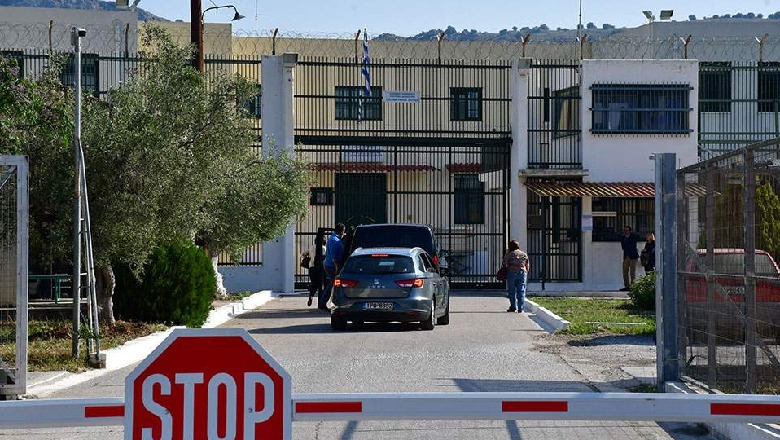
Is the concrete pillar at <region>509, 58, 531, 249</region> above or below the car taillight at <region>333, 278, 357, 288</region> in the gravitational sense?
above

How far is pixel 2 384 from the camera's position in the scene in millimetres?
13141

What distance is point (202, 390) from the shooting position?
5.85m

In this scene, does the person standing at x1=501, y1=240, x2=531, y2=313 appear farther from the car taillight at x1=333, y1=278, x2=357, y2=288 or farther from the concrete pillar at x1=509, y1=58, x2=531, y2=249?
the concrete pillar at x1=509, y1=58, x2=531, y2=249

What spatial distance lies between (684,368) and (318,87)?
3896 cm

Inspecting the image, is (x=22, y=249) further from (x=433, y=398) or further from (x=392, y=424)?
(x=433, y=398)

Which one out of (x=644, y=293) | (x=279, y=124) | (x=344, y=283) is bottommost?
(x=644, y=293)

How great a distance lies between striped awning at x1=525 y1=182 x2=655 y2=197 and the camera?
3492 cm

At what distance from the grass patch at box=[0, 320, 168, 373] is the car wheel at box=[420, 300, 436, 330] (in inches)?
185

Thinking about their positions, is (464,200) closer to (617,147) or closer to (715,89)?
(715,89)

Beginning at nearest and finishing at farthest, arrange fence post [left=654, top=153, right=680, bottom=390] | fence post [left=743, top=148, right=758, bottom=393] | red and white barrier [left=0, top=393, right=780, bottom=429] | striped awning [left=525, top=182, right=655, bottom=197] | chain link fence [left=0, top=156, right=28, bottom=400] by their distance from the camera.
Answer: red and white barrier [left=0, top=393, right=780, bottom=429] → fence post [left=743, top=148, right=758, bottom=393] → fence post [left=654, top=153, right=680, bottom=390] → chain link fence [left=0, top=156, right=28, bottom=400] → striped awning [left=525, top=182, right=655, bottom=197]

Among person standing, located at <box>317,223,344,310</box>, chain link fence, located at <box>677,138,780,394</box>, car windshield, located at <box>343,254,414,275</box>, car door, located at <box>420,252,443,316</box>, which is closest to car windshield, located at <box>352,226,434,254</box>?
person standing, located at <box>317,223,344,310</box>

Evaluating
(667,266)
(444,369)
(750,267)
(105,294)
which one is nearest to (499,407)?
(750,267)

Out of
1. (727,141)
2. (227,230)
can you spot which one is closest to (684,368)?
(227,230)

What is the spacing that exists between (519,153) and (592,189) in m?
2.25
